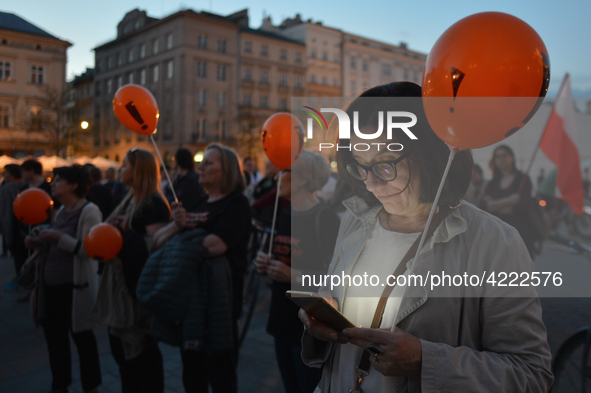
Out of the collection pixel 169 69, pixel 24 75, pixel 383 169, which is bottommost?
pixel 383 169

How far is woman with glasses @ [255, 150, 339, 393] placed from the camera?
2.71 meters

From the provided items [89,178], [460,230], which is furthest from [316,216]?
[89,178]

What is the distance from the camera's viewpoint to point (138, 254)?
3.31 m

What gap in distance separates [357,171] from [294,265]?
1402mm

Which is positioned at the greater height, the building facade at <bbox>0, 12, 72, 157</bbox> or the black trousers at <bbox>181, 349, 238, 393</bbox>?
the building facade at <bbox>0, 12, 72, 157</bbox>

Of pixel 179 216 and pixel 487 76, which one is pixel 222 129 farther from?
pixel 487 76

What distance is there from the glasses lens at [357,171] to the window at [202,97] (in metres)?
43.1

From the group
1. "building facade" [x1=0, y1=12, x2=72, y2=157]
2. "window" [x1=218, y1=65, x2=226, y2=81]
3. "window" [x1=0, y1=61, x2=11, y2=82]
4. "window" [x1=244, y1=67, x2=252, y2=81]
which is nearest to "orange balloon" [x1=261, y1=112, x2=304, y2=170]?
"building facade" [x1=0, y1=12, x2=72, y2=157]

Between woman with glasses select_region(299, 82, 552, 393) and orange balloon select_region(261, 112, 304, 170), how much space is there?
3.92 ft

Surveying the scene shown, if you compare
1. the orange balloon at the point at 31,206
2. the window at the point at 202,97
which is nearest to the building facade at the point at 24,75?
the window at the point at 202,97

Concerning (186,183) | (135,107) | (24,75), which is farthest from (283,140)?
(24,75)

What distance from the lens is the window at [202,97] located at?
4253 cm

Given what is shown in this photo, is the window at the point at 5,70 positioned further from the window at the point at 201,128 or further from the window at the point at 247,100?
the window at the point at 247,100

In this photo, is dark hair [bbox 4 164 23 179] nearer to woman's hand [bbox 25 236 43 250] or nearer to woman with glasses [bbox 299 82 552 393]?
woman's hand [bbox 25 236 43 250]
